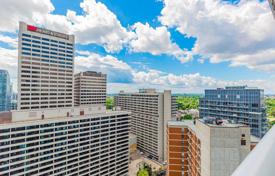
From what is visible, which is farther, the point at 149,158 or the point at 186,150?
the point at 149,158

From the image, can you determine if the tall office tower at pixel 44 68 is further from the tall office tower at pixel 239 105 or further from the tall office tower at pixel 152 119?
the tall office tower at pixel 239 105

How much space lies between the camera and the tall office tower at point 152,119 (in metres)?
44.0

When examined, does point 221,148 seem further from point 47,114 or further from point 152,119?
point 152,119

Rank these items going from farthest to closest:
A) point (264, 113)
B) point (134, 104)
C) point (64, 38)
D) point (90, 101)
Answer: point (90, 101)
point (134, 104)
point (64, 38)
point (264, 113)

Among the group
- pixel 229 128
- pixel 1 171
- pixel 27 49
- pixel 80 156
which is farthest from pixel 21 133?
pixel 27 49

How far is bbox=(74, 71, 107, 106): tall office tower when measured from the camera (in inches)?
2178

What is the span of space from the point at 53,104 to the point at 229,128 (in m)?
38.7

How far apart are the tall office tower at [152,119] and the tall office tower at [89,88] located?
45.1ft

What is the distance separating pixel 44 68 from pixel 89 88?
1668 centimetres

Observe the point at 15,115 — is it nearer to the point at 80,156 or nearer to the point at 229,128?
the point at 80,156

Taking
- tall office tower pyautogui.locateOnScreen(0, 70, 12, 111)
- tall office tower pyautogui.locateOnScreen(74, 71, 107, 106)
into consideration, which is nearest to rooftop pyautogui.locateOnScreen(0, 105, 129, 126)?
tall office tower pyautogui.locateOnScreen(74, 71, 107, 106)

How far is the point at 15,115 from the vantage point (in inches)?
892

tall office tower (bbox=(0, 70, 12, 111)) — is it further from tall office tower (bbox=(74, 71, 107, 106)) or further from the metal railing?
the metal railing

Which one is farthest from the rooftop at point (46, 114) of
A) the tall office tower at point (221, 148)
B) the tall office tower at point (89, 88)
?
the tall office tower at point (89, 88)
